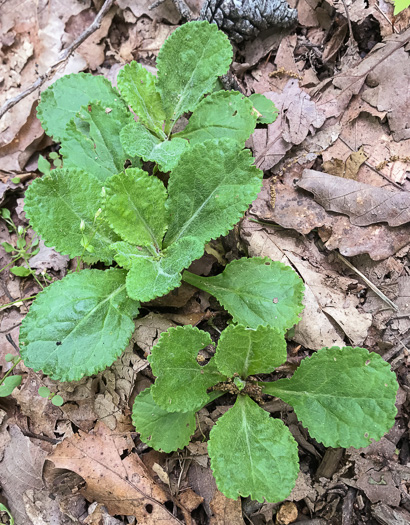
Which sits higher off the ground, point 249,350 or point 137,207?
point 137,207

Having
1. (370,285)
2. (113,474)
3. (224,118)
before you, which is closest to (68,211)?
(224,118)

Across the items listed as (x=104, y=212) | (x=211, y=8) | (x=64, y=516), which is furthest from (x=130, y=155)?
(x=64, y=516)

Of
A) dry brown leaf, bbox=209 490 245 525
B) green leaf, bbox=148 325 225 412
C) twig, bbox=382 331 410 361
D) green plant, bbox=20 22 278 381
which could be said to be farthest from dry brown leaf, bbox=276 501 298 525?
green plant, bbox=20 22 278 381

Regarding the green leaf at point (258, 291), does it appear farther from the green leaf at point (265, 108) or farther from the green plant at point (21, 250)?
the green plant at point (21, 250)

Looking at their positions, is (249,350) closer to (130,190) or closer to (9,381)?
(130,190)

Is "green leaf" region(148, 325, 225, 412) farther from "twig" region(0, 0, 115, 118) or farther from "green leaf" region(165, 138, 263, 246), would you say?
"twig" region(0, 0, 115, 118)

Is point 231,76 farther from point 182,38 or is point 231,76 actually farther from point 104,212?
point 104,212
